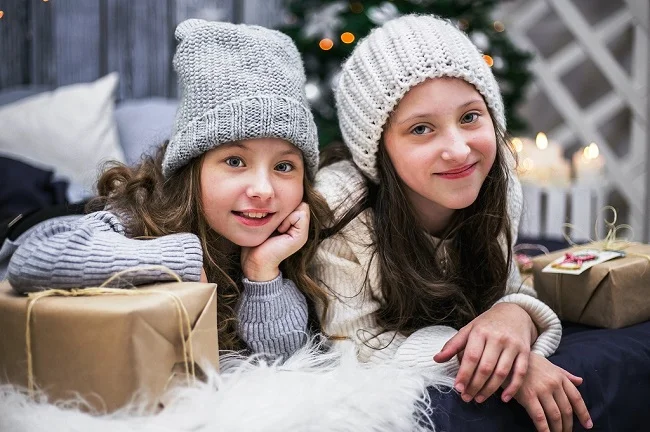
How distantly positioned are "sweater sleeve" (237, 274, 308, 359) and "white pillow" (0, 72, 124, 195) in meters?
0.84

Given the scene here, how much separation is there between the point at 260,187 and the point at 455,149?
287mm

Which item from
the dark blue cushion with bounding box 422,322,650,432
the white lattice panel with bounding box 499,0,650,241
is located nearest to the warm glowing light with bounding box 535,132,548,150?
the white lattice panel with bounding box 499,0,650,241

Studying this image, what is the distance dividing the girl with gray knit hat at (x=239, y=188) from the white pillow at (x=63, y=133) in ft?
2.43

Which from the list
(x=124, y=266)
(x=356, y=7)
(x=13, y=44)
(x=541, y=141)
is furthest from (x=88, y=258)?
(x=541, y=141)

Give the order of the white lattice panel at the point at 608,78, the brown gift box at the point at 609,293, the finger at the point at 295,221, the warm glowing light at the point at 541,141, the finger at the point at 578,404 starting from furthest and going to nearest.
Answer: the white lattice panel at the point at 608,78 → the warm glowing light at the point at 541,141 → the brown gift box at the point at 609,293 → the finger at the point at 295,221 → the finger at the point at 578,404

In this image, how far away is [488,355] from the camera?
36.2 inches

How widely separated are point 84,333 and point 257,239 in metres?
0.36

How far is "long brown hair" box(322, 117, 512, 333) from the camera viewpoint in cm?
111

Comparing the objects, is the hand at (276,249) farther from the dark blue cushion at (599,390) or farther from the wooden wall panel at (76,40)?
the wooden wall panel at (76,40)

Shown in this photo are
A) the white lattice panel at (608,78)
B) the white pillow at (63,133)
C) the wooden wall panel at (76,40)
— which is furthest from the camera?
the white lattice panel at (608,78)

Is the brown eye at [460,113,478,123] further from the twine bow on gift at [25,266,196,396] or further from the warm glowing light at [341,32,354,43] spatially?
the warm glowing light at [341,32,354,43]

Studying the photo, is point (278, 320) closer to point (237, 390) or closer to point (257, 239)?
point (257, 239)

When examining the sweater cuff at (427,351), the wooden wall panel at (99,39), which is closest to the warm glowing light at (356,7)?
the wooden wall panel at (99,39)

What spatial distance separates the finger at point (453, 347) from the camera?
95cm
